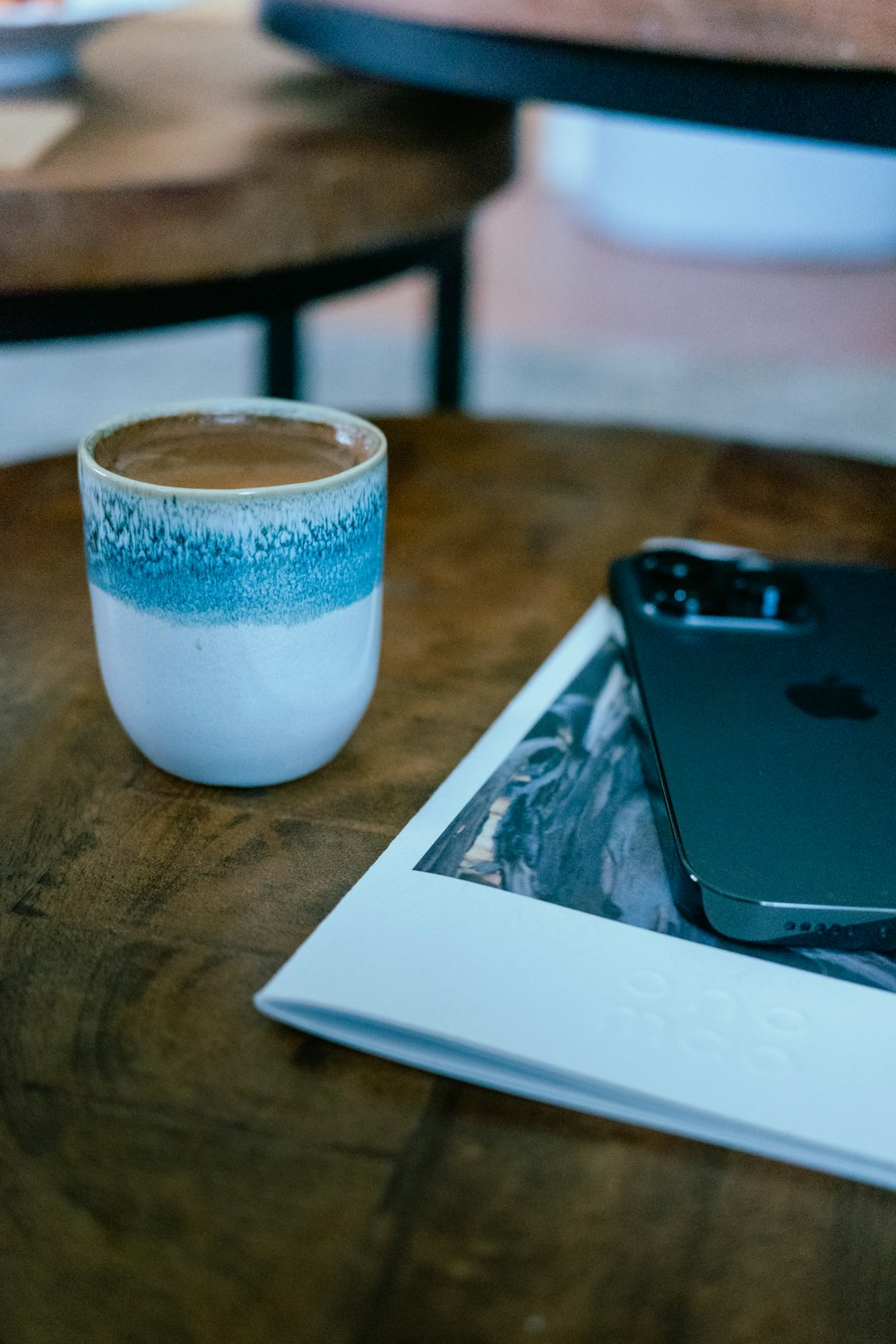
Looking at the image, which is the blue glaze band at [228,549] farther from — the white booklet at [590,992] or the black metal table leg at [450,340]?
the black metal table leg at [450,340]

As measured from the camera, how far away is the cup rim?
1.14 feet

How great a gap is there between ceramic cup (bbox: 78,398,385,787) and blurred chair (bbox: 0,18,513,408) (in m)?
0.38

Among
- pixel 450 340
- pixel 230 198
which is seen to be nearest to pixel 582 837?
pixel 230 198

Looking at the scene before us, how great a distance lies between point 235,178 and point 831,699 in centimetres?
52

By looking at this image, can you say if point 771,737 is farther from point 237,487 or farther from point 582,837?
point 237,487

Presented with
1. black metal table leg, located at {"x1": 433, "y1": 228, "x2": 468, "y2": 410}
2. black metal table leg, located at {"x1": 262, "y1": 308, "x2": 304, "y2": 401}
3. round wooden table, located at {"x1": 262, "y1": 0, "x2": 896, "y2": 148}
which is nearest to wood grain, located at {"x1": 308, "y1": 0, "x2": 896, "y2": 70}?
round wooden table, located at {"x1": 262, "y1": 0, "x2": 896, "y2": 148}

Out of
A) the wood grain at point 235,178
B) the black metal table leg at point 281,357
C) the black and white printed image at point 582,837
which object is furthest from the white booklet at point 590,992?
the black metal table leg at point 281,357

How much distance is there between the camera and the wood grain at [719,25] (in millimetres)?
498

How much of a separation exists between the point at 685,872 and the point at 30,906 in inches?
7.2

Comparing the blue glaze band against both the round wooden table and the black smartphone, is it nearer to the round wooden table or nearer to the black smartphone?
the black smartphone

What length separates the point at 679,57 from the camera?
1.69ft

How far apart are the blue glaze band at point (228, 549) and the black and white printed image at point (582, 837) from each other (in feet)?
0.28

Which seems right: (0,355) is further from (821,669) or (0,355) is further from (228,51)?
(821,669)

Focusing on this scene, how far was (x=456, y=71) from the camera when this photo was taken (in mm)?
588
